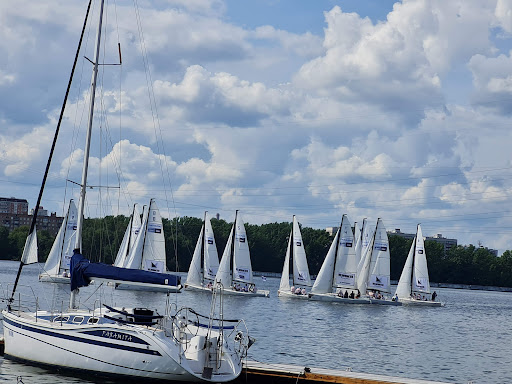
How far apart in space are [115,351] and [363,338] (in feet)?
90.1

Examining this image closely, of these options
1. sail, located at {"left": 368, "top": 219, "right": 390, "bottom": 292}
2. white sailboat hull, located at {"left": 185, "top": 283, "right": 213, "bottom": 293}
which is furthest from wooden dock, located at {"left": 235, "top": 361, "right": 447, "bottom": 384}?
sail, located at {"left": 368, "top": 219, "right": 390, "bottom": 292}

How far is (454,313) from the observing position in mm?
83062

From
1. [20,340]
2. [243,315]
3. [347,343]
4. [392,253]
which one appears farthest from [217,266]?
[392,253]

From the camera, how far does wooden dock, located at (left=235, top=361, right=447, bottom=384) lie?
995 inches

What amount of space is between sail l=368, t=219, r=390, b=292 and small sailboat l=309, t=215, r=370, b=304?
11.8 ft

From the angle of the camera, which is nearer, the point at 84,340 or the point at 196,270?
the point at 84,340

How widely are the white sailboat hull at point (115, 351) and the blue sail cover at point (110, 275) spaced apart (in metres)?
1.59

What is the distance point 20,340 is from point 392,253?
17682cm

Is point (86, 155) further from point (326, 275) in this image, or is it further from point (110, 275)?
point (326, 275)

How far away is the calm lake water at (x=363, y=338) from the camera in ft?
117

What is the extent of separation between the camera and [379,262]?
86438mm

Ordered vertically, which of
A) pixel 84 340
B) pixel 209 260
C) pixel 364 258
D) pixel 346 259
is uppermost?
→ pixel 364 258

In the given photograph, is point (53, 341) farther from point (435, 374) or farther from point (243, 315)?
point (243, 315)

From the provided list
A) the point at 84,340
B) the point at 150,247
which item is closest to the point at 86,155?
the point at 84,340
